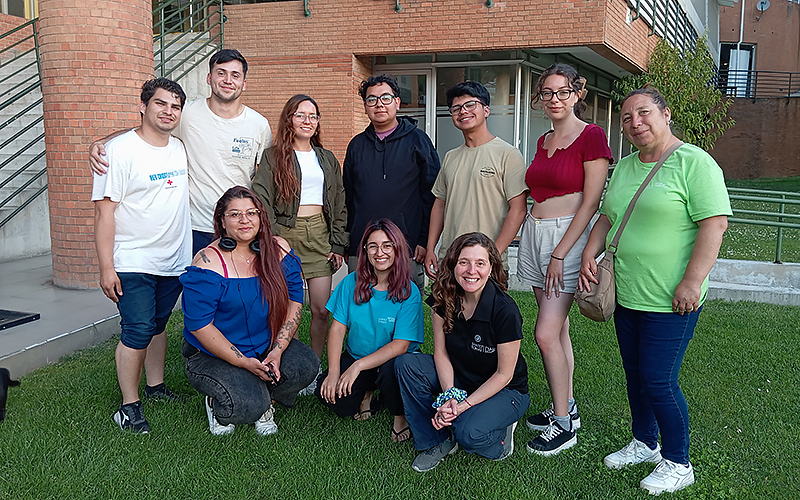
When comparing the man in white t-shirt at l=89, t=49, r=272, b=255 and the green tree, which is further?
the green tree

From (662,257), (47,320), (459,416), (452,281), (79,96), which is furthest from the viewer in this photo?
(79,96)

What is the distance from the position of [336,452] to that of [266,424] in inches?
19.0

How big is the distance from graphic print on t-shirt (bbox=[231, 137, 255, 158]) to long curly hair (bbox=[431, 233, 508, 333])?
5.00 ft

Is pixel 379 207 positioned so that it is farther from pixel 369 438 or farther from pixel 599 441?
pixel 599 441

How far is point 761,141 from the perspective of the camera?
2862 cm

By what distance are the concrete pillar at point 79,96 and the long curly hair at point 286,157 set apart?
3.51 m


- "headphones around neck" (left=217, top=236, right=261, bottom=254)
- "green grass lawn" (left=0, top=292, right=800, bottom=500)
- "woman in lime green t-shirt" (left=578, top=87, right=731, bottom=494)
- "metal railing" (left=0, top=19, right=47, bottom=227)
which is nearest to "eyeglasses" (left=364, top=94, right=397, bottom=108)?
"headphones around neck" (left=217, top=236, right=261, bottom=254)

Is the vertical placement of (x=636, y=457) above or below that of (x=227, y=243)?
below

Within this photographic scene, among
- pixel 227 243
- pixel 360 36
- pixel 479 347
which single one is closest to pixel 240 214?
pixel 227 243

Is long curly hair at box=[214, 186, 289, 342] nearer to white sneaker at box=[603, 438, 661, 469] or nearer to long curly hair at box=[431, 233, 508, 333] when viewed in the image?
long curly hair at box=[431, 233, 508, 333]

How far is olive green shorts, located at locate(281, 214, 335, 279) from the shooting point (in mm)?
4062

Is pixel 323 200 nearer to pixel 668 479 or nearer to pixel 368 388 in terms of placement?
pixel 368 388

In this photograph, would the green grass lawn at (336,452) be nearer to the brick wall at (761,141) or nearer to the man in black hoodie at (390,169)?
the man in black hoodie at (390,169)

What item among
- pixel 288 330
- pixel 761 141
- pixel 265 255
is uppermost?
pixel 761 141
